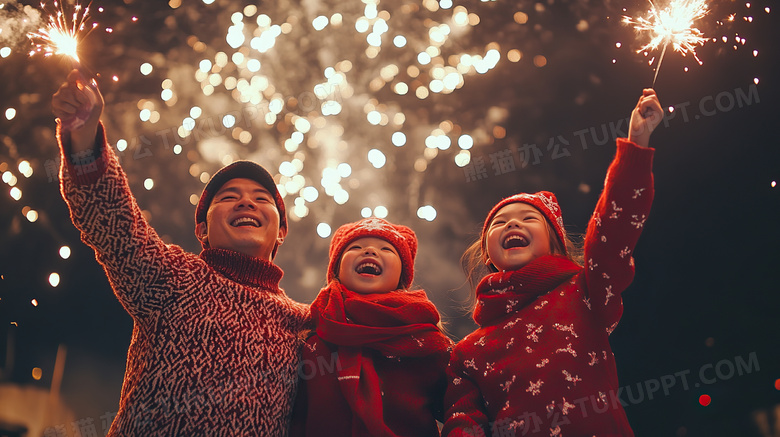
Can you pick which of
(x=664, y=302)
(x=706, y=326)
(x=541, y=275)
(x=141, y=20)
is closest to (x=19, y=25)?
(x=141, y=20)

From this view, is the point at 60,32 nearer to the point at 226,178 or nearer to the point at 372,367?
the point at 226,178

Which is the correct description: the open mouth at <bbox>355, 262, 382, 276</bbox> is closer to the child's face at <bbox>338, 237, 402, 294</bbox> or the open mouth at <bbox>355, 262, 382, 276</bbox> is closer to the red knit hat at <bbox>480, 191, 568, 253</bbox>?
the child's face at <bbox>338, 237, 402, 294</bbox>

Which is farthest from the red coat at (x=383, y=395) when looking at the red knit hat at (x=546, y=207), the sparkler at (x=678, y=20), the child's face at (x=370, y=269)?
the sparkler at (x=678, y=20)

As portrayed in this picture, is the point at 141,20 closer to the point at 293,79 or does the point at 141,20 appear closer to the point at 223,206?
the point at 293,79

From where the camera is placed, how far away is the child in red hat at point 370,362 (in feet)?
4.68

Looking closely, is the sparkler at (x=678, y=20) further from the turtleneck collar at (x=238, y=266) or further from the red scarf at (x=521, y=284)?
the turtleneck collar at (x=238, y=266)

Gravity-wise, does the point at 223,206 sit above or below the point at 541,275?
above

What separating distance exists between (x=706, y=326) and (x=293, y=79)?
238 cm

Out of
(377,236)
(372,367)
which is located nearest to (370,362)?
(372,367)

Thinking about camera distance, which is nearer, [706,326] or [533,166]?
[706,326]

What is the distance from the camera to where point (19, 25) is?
7.43 feet

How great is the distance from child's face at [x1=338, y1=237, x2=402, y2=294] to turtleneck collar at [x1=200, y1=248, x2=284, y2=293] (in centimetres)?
28

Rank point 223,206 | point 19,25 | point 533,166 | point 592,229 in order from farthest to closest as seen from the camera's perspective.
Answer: point 533,166, point 19,25, point 223,206, point 592,229

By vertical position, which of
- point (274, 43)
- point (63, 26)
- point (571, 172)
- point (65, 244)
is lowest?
point (65, 244)
